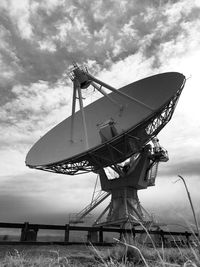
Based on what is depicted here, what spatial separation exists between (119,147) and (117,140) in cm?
222

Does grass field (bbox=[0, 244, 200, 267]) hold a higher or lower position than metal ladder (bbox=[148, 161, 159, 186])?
lower

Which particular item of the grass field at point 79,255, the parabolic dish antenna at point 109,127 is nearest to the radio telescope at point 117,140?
the parabolic dish antenna at point 109,127

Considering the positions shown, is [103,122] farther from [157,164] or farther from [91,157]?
[157,164]

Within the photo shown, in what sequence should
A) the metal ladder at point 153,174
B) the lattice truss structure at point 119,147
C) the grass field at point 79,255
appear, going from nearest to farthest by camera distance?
1. the grass field at point 79,255
2. the lattice truss structure at point 119,147
3. the metal ladder at point 153,174

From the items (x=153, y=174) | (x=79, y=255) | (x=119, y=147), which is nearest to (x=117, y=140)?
(x=119, y=147)

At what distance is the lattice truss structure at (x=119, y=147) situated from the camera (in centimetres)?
2467

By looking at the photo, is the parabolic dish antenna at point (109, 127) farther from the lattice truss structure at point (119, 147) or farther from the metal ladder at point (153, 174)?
the metal ladder at point (153, 174)

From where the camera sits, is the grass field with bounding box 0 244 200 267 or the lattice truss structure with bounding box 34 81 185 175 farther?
the lattice truss structure with bounding box 34 81 185 175

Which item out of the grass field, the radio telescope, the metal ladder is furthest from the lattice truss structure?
the grass field

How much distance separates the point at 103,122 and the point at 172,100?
8.32 m

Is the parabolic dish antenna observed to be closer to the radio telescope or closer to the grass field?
the radio telescope

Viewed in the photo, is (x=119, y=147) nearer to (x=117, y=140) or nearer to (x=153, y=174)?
(x=117, y=140)

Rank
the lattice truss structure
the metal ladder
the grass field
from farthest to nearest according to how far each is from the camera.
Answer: the metal ladder → the lattice truss structure → the grass field

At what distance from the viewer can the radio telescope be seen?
25.6 meters
